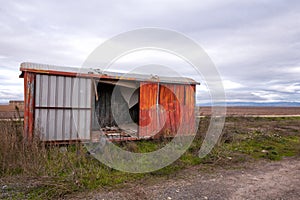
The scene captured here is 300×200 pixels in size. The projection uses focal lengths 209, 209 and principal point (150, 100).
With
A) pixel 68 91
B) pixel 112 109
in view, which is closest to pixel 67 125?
pixel 68 91

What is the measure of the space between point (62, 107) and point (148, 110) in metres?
3.00

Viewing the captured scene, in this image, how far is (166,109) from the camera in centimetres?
827

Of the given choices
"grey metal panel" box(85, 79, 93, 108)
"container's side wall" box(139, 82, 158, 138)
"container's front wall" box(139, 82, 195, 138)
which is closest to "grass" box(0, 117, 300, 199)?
"container's side wall" box(139, 82, 158, 138)

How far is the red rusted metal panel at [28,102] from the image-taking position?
19.9 ft

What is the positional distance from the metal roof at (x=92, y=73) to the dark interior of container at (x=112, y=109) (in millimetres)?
2424

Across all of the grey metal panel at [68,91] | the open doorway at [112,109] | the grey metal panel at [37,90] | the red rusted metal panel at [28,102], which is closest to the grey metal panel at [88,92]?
the grey metal panel at [68,91]

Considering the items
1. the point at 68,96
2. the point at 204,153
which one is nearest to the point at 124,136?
the point at 68,96

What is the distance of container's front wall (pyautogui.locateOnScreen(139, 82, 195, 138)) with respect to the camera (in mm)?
7820

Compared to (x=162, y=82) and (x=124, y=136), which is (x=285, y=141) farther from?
(x=124, y=136)

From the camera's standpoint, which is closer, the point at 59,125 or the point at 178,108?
the point at 59,125

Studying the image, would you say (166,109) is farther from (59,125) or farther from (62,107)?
(59,125)

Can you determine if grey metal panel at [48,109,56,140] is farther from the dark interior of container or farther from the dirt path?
the dark interior of container

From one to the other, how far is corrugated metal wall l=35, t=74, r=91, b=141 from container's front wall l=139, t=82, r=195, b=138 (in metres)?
2.02

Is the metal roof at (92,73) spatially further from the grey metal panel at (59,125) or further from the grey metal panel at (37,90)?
the grey metal panel at (59,125)
